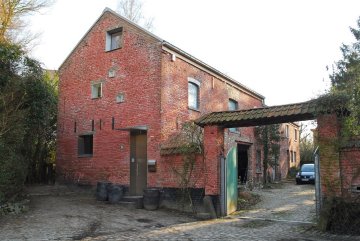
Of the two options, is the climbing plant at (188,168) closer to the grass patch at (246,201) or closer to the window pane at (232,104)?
the grass patch at (246,201)

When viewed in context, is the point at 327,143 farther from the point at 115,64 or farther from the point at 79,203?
the point at 115,64

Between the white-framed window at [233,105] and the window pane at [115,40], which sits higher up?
the window pane at [115,40]

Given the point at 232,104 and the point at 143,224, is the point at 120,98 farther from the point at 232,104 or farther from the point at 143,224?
the point at 232,104

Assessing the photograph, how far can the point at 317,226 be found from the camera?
10.3 meters

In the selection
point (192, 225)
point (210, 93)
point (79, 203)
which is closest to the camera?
point (192, 225)

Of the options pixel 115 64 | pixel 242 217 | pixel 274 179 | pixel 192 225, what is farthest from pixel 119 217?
pixel 274 179

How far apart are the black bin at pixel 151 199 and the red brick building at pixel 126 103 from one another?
24.5 inches

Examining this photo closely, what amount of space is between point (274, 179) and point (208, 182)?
58.2 feet

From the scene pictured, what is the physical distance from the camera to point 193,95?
18.5m

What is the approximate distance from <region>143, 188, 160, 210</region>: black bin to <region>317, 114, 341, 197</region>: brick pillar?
6244 mm

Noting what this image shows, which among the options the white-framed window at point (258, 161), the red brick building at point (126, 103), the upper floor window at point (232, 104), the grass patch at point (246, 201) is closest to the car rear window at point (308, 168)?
the white-framed window at point (258, 161)

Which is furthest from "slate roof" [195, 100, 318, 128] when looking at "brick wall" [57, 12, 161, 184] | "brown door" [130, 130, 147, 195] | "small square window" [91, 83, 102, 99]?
"small square window" [91, 83, 102, 99]

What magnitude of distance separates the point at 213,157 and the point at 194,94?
20.0 feet

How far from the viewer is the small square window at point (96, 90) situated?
60.3 feet
